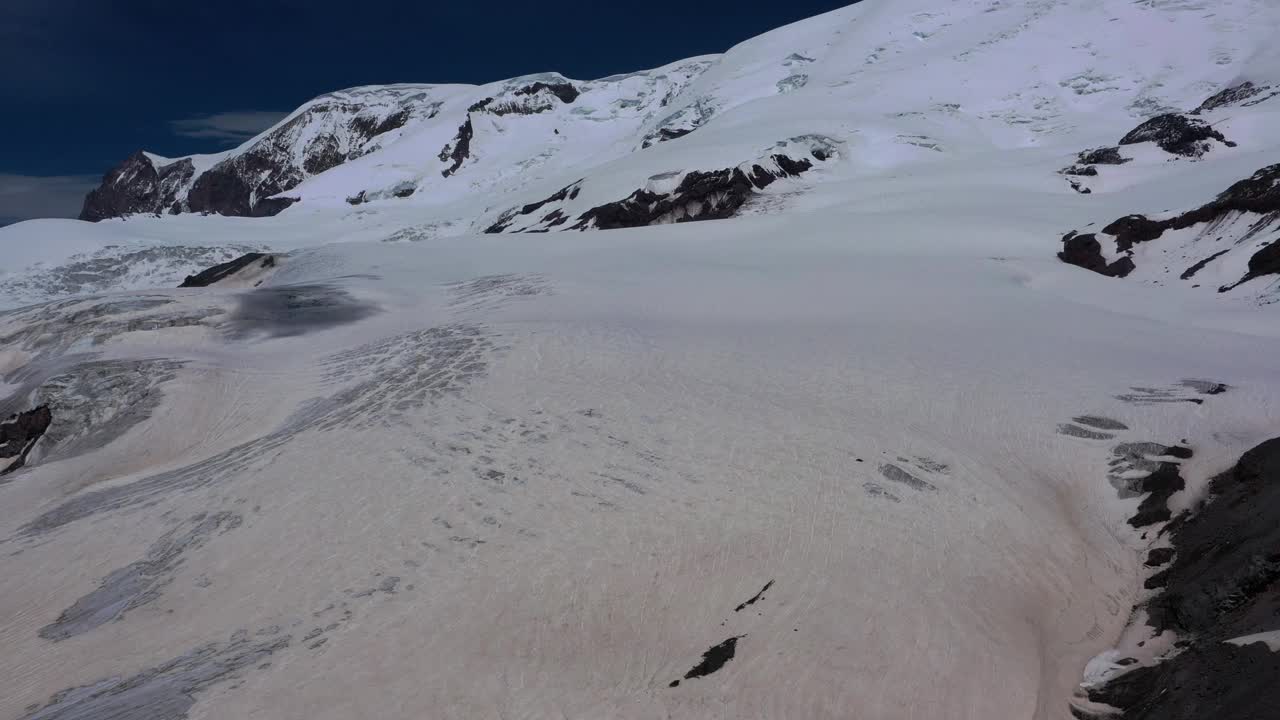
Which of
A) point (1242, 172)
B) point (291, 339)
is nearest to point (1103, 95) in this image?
point (1242, 172)

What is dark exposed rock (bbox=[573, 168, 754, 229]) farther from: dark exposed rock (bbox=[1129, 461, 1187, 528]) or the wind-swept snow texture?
dark exposed rock (bbox=[1129, 461, 1187, 528])

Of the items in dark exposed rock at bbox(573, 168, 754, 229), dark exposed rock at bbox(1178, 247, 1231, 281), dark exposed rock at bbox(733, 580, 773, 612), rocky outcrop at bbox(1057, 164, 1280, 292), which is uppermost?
dark exposed rock at bbox(573, 168, 754, 229)

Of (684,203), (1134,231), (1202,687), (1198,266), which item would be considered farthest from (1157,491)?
(684,203)

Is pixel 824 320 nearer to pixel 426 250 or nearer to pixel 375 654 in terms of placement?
pixel 375 654

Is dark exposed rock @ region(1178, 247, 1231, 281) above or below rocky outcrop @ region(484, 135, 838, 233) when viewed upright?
below

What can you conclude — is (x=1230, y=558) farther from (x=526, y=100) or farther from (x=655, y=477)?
(x=526, y=100)

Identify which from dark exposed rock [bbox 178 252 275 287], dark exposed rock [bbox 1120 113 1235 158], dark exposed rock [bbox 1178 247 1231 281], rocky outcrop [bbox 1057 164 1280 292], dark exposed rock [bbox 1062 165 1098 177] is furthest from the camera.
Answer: dark exposed rock [bbox 1120 113 1235 158]

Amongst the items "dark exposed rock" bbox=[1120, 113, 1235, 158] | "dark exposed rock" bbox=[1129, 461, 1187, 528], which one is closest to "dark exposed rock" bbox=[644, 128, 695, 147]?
"dark exposed rock" bbox=[1120, 113, 1235, 158]
